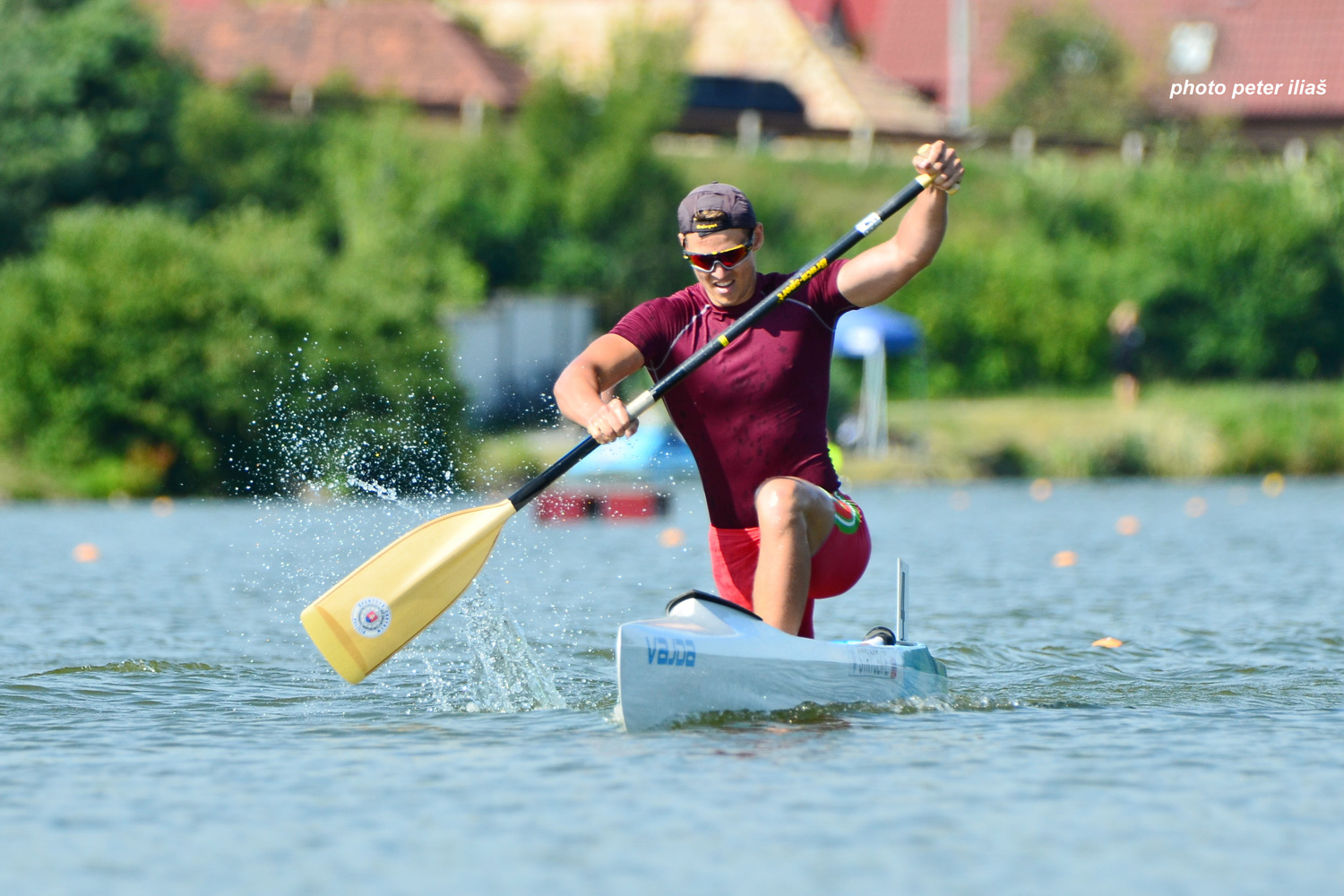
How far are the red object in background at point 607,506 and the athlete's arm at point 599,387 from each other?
1258 centimetres

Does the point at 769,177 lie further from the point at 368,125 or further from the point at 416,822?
the point at 416,822

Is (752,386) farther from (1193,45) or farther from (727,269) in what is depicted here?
(1193,45)

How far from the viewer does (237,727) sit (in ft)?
22.5

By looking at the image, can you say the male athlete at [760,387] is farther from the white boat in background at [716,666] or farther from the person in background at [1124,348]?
the person in background at [1124,348]

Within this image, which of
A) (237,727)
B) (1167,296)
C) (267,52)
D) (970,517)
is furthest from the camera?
(267,52)

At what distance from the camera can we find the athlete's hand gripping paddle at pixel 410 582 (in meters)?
7.04

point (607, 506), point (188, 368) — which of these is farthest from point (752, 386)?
point (188, 368)

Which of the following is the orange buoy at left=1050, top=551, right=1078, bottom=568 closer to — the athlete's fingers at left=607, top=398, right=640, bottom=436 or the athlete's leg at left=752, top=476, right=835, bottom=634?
the athlete's leg at left=752, top=476, right=835, bottom=634

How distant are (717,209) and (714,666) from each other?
1.53 m

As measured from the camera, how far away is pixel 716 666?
6.32 meters

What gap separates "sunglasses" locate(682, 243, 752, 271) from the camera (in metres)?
6.57

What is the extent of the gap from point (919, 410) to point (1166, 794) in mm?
23858

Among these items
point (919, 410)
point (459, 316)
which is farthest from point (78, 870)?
point (919, 410)

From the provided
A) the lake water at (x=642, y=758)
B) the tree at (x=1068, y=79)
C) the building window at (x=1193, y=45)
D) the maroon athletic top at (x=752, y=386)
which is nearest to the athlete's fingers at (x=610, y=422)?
the maroon athletic top at (x=752, y=386)
